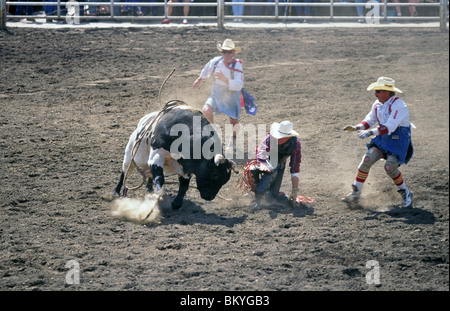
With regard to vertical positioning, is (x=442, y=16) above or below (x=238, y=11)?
below

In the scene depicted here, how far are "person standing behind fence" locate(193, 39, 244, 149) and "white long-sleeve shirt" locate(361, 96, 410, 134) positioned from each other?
7.62 feet

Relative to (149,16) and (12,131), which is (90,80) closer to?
(12,131)

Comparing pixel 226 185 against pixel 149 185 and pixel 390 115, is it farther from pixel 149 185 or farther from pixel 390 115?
pixel 390 115

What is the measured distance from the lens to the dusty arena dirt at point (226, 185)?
19.4 ft

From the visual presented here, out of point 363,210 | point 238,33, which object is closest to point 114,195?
point 363,210

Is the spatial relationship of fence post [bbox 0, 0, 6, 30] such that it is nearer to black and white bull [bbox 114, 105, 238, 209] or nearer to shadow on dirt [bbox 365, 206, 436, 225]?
black and white bull [bbox 114, 105, 238, 209]

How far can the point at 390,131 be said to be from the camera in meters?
7.15

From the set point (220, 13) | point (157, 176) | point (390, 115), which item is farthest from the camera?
point (220, 13)

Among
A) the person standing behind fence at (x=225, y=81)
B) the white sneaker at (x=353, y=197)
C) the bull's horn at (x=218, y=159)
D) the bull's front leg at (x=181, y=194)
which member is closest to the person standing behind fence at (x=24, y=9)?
the person standing behind fence at (x=225, y=81)

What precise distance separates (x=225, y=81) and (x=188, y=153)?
93.0 inches

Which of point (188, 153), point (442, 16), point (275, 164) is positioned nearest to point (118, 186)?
point (188, 153)

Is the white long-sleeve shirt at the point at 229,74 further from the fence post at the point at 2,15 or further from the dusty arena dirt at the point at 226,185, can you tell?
the fence post at the point at 2,15

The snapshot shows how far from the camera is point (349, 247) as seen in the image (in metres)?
6.38

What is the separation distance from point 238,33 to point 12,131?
7045 mm
